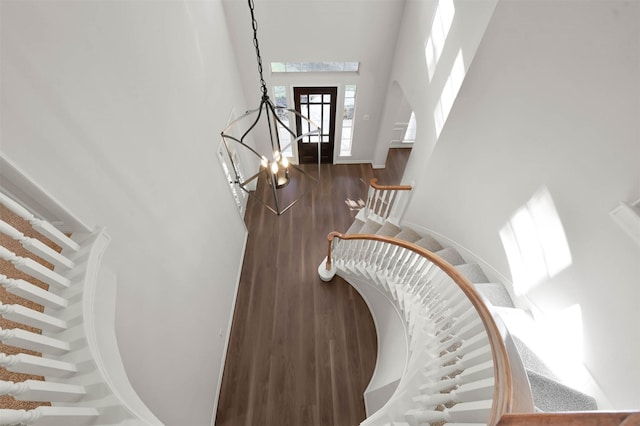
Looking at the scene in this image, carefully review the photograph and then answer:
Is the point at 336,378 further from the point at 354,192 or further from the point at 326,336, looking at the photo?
the point at 354,192

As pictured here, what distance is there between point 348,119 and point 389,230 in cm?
257

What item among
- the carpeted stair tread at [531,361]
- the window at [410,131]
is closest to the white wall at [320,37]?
the window at [410,131]

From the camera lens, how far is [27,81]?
113 centimetres

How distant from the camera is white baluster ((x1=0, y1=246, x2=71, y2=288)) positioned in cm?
87

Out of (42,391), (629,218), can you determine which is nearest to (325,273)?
(629,218)

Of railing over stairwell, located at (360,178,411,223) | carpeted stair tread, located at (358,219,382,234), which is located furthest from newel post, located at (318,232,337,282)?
railing over stairwell, located at (360,178,411,223)

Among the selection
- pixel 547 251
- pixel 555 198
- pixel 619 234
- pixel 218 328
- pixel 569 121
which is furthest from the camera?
pixel 218 328

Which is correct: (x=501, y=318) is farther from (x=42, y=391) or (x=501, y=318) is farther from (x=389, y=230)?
(x=389, y=230)

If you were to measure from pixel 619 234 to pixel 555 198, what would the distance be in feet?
1.41

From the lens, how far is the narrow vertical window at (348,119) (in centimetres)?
487

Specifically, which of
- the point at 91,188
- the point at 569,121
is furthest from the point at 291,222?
the point at 569,121

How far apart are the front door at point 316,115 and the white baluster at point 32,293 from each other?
3.92 meters

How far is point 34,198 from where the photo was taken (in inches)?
44.1

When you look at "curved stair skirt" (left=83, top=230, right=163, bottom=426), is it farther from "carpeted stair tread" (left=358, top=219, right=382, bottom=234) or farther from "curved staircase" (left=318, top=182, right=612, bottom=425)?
"carpeted stair tread" (left=358, top=219, right=382, bottom=234)
